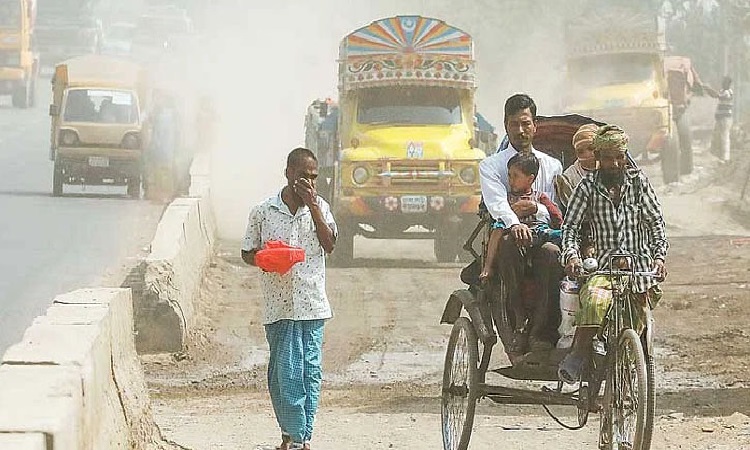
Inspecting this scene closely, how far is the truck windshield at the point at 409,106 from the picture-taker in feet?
66.4

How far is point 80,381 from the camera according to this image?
6074mm

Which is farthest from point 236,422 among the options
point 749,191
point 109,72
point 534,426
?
point 109,72

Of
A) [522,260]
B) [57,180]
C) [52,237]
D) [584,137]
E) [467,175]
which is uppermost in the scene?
[584,137]

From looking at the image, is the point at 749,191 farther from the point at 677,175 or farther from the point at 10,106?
the point at 10,106

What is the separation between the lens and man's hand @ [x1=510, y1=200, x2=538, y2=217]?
7.88m

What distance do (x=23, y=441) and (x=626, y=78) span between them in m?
26.9

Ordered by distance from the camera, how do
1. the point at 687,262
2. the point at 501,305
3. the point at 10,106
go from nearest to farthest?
the point at 501,305 < the point at 687,262 < the point at 10,106

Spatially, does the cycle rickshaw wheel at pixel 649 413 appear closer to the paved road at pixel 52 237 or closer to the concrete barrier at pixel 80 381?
the concrete barrier at pixel 80 381

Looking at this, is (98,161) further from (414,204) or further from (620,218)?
(620,218)

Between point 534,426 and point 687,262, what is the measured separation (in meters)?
10.1

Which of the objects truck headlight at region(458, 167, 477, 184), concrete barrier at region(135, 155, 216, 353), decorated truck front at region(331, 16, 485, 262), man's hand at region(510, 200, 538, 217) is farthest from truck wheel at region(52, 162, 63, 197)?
man's hand at region(510, 200, 538, 217)

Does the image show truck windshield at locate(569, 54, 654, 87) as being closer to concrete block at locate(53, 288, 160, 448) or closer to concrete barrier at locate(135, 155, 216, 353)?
concrete barrier at locate(135, 155, 216, 353)

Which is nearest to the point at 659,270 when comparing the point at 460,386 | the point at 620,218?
the point at 620,218

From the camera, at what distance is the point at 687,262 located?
19.6 m
